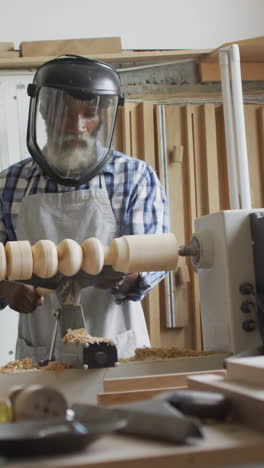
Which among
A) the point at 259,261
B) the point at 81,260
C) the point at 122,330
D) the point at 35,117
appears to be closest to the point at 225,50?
the point at 259,261

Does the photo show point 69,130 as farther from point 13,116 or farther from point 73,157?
point 13,116

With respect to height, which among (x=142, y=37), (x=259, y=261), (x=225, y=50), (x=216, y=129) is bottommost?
(x=259, y=261)

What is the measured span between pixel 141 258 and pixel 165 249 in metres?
0.05

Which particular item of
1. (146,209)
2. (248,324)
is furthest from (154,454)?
(146,209)

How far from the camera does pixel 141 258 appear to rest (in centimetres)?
119

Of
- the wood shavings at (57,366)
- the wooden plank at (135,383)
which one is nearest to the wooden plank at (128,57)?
the wood shavings at (57,366)

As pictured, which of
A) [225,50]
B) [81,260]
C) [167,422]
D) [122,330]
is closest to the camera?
[167,422]

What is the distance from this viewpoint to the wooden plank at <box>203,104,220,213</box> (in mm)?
3439

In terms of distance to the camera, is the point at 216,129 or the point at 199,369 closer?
the point at 199,369

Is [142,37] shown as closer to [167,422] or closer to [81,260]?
[81,260]

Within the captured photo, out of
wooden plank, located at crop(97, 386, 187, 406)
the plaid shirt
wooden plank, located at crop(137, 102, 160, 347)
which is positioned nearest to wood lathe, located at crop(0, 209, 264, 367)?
wooden plank, located at crop(97, 386, 187, 406)

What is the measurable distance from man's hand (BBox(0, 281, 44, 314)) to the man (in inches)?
15.2

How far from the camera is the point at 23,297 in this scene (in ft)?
5.33

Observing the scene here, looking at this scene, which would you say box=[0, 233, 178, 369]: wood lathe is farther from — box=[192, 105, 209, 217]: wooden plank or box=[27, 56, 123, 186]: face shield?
box=[192, 105, 209, 217]: wooden plank
